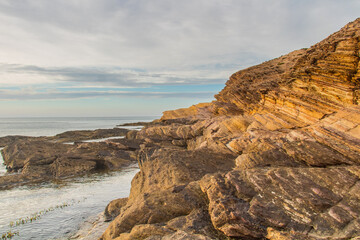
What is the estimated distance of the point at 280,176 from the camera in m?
9.69

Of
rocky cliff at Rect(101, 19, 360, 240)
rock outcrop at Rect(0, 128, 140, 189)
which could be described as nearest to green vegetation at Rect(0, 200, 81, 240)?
rocky cliff at Rect(101, 19, 360, 240)

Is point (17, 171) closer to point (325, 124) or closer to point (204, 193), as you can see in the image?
point (204, 193)

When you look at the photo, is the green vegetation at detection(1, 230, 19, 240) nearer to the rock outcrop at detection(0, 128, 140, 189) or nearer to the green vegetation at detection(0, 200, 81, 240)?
the green vegetation at detection(0, 200, 81, 240)

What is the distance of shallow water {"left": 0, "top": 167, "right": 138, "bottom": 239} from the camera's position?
1502cm

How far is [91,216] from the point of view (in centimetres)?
1672

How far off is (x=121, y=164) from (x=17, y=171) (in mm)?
13279

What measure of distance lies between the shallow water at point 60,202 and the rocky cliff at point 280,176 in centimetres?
323

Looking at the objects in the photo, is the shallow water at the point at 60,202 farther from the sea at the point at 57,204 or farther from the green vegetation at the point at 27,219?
the green vegetation at the point at 27,219

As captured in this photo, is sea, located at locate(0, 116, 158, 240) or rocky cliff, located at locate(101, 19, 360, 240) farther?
sea, located at locate(0, 116, 158, 240)

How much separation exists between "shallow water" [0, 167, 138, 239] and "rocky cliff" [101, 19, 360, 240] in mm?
3231

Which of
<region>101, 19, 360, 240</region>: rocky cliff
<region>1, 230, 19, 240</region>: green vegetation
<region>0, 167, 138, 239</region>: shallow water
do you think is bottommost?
<region>0, 167, 138, 239</region>: shallow water

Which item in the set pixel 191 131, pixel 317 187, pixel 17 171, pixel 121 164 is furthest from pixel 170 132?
pixel 317 187

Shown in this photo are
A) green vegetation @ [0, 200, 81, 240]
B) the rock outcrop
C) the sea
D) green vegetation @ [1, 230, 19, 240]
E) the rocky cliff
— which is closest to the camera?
the rocky cliff

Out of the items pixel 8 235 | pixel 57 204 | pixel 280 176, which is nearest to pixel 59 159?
pixel 57 204
